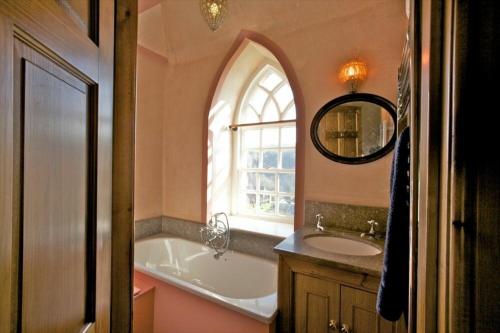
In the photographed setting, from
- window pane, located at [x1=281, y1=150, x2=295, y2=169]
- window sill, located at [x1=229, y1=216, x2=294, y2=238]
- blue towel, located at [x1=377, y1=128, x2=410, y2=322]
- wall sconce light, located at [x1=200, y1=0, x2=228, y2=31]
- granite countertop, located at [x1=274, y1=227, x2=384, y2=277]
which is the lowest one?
window sill, located at [x1=229, y1=216, x2=294, y2=238]

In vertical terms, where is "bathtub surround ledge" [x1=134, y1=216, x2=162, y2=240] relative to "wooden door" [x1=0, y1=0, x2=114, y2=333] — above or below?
below

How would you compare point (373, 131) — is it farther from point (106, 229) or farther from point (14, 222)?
point (14, 222)

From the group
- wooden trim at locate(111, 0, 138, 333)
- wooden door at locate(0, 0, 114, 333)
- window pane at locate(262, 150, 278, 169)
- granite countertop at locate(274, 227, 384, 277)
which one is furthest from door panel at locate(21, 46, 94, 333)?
window pane at locate(262, 150, 278, 169)

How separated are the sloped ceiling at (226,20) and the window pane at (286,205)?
1613 mm

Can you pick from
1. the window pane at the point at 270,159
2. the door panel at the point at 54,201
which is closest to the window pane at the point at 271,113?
the window pane at the point at 270,159

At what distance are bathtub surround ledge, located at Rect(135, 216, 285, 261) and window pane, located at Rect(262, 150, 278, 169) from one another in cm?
77

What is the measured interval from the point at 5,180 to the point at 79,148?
0.19 meters

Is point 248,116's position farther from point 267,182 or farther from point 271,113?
point 267,182

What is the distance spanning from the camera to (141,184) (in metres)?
2.66

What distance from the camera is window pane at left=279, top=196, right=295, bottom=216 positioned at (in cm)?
246

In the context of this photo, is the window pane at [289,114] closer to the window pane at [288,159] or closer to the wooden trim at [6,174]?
the window pane at [288,159]

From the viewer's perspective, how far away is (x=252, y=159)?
2725 mm

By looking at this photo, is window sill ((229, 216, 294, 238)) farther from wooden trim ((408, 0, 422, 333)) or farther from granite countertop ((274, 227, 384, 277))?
wooden trim ((408, 0, 422, 333))

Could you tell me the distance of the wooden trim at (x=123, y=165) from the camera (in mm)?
657
